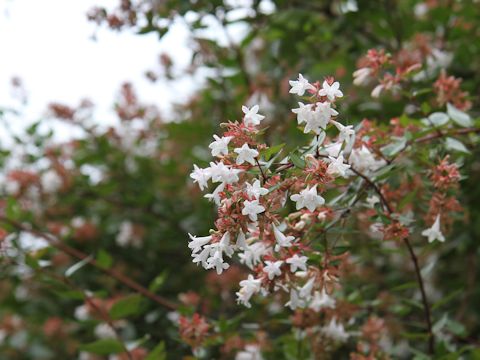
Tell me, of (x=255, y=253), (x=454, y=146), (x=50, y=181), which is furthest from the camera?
(x=50, y=181)

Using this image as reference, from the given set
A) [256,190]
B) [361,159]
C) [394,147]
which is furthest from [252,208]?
[394,147]

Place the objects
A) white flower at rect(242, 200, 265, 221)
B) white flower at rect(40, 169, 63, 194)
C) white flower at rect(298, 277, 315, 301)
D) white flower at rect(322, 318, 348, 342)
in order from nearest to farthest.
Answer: white flower at rect(242, 200, 265, 221), white flower at rect(298, 277, 315, 301), white flower at rect(322, 318, 348, 342), white flower at rect(40, 169, 63, 194)

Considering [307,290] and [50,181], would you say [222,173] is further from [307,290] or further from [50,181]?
[50,181]

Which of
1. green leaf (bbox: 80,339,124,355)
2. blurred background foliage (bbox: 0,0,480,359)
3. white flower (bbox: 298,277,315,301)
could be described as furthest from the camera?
blurred background foliage (bbox: 0,0,480,359)

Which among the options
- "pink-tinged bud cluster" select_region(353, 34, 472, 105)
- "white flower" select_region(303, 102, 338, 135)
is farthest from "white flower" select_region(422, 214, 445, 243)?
"white flower" select_region(303, 102, 338, 135)

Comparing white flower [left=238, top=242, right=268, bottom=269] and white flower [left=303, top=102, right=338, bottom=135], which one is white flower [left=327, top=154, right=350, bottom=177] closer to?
white flower [left=303, top=102, right=338, bottom=135]

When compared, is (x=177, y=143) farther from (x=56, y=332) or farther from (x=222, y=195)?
(x=222, y=195)

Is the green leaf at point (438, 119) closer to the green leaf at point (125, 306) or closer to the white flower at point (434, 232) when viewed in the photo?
the white flower at point (434, 232)
